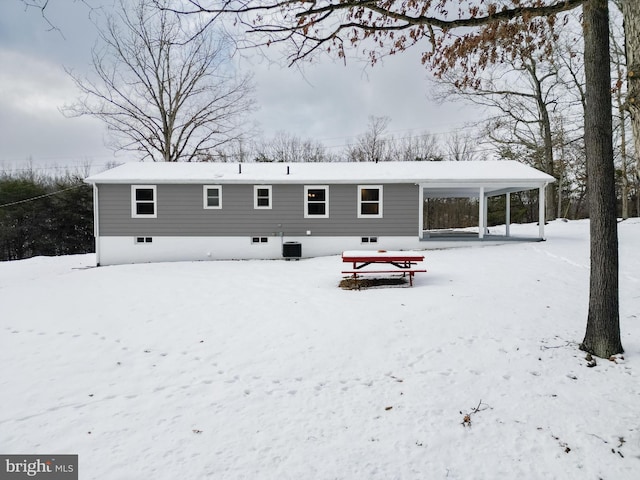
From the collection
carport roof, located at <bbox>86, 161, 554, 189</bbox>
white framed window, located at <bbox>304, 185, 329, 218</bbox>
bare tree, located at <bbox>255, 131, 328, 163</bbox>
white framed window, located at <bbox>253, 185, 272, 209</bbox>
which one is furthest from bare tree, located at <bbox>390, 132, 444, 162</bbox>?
white framed window, located at <bbox>253, 185, 272, 209</bbox>

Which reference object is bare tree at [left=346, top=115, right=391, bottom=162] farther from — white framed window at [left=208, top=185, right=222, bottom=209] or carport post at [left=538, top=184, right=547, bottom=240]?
white framed window at [left=208, top=185, right=222, bottom=209]

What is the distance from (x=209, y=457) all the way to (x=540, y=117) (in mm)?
26591

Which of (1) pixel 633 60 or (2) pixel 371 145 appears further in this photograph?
(2) pixel 371 145

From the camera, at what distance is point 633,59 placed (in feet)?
10.9

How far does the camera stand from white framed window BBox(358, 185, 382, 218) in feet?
43.1

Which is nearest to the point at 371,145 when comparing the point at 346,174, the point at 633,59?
the point at 346,174

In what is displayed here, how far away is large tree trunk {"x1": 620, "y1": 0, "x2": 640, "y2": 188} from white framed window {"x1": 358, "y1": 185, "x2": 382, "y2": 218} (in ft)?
31.8

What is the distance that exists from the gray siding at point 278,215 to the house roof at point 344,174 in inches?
14.5

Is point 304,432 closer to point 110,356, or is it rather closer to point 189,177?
Answer: point 110,356

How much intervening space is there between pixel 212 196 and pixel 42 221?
16.6 meters

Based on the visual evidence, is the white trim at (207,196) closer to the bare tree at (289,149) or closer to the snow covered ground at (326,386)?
the snow covered ground at (326,386)

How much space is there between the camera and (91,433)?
2.82 meters

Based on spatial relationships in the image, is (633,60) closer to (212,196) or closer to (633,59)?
(633,59)

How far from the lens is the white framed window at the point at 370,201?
13.1m
